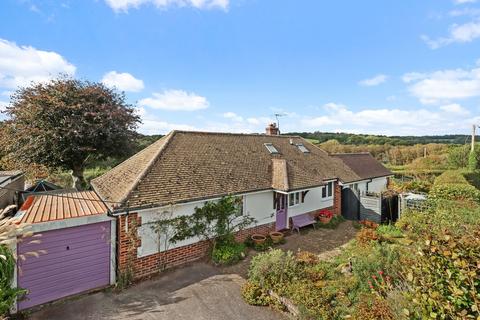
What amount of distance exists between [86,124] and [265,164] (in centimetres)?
1440

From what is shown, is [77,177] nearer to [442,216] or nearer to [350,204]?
[350,204]

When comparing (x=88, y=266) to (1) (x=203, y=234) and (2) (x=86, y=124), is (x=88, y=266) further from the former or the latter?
(2) (x=86, y=124)

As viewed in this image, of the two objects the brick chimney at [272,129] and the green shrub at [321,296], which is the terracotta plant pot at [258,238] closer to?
the green shrub at [321,296]

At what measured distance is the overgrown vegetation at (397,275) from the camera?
358 centimetres

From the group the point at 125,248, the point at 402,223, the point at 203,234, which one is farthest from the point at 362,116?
the point at 125,248

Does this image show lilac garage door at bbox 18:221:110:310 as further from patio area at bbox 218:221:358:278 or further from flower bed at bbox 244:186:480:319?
flower bed at bbox 244:186:480:319

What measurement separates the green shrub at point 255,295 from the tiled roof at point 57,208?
20.0 ft

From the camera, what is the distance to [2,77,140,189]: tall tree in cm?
1792

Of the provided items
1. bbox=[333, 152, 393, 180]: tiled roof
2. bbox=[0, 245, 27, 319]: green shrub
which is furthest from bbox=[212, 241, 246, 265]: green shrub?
bbox=[333, 152, 393, 180]: tiled roof

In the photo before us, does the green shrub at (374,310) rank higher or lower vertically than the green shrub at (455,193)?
lower

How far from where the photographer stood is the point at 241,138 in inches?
721

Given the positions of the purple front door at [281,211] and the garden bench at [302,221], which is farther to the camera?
the garden bench at [302,221]

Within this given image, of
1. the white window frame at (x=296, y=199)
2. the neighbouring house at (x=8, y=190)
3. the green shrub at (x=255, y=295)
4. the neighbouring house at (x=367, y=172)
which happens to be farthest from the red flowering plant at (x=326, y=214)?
the neighbouring house at (x=8, y=190)

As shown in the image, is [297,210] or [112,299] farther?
[297,210]
